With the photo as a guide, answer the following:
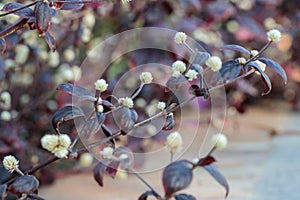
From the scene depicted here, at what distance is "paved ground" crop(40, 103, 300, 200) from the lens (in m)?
1.82

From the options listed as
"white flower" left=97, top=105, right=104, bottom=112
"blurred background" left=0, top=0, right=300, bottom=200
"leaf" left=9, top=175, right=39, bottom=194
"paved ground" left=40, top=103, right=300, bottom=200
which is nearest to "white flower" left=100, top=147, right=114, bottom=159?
"white flower" left=97, top=105, right=104, bottom=112

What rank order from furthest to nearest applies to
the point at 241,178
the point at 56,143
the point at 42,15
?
the point at 241,178, the point at 42,15, the point at 56,143

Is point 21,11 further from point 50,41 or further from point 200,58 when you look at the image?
point 200,58

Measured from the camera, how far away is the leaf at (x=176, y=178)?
104cm

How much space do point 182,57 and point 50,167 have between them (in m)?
0.51

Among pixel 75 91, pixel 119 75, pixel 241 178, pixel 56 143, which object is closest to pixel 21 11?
pixel 75 91

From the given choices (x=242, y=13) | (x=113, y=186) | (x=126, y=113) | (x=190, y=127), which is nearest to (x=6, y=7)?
(x=126, y=113)

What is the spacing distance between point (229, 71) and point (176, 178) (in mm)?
277

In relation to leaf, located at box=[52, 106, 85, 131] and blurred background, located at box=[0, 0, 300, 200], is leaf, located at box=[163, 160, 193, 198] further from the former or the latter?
blurred background, located at box=[0, 0, 300, 200]

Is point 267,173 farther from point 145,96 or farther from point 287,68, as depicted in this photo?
point 287,68

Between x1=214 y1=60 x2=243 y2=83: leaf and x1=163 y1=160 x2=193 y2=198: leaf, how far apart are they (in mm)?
238

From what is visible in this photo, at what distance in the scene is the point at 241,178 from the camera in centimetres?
199

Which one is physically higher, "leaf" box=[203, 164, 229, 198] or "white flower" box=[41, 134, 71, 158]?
"white flower" box=[41, 134, 71, 158]

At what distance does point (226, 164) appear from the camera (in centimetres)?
221
